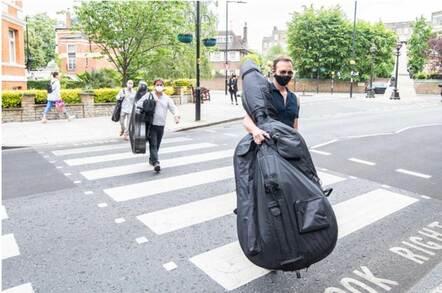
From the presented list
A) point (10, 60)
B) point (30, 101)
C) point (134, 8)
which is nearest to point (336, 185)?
point (30, 101)

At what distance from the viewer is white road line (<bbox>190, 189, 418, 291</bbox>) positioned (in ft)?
12.8

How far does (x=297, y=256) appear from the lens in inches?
123

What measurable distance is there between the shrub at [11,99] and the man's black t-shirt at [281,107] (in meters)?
13.8

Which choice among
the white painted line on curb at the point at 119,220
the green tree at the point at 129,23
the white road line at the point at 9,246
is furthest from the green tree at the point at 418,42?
the white road line at the point at 9,246

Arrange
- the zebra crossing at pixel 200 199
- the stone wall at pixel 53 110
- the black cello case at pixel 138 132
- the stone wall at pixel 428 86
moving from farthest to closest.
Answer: the stone wall at pixel 428 86
the stone wall at pixel 53 110
the black cello case at pixel 138 132
the zebra crossing at pixel 200 199

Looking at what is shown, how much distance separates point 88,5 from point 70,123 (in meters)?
8.23

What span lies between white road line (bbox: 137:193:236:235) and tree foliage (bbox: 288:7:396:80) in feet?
138

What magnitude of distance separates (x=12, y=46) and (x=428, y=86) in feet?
135

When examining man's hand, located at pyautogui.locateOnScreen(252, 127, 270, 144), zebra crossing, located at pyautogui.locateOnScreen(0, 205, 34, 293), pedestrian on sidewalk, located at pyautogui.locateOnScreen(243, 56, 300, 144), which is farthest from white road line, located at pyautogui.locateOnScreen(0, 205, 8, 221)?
man's hand, located at pyautogui.locateOnScreen(252, 127, 270, 144)

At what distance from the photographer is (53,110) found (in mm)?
16016

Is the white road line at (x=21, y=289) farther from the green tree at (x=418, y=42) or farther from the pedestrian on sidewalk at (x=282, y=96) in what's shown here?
the green tree at (x=418, y=42)

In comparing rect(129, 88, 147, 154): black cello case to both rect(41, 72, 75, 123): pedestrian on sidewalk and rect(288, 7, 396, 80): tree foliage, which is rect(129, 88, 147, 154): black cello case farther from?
rect(288, 7, 396, 80): tree foliage

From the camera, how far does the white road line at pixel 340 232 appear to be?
3.89 meters

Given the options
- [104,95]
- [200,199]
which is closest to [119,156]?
[200,199]
